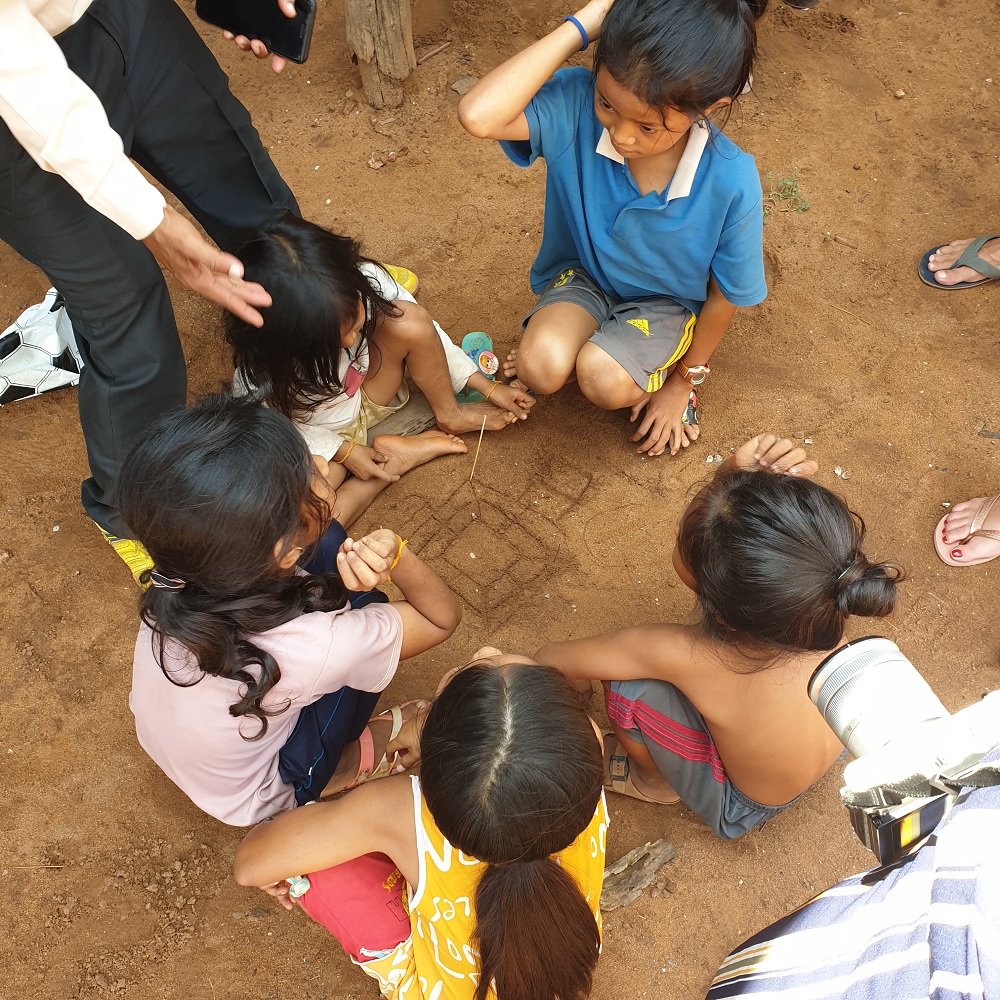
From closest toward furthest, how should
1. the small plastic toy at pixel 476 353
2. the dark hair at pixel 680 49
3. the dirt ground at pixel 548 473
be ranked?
1. the dark hair at pixel 680 49
2. the dirt ground at pixel 548 473
3. the small plastic toy at pixel 476 353

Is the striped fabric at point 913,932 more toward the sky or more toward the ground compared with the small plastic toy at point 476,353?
more toward the sky

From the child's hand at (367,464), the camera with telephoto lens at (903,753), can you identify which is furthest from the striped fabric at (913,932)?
the child's hand at (367,464)

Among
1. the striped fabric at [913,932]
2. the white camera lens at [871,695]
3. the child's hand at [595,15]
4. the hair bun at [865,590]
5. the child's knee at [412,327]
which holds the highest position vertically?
the child's hand at [595,15]

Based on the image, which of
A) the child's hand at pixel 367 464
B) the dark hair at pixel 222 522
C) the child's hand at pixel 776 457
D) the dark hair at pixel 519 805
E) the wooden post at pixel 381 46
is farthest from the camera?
the wooden post at pixel 381 46

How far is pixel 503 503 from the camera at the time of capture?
2.37 metres

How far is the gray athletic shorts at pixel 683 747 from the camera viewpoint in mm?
1716

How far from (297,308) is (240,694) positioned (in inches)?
35.3

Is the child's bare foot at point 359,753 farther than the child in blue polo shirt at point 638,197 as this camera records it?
Yes

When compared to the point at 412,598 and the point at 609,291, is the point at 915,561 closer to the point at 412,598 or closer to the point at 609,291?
the point at 609,291

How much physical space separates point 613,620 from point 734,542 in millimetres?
780

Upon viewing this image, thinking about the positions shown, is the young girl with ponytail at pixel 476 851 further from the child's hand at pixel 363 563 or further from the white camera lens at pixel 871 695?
the white camera lens at pixel 871 695

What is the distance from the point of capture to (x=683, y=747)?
172cm

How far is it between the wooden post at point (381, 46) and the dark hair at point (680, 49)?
146 cm

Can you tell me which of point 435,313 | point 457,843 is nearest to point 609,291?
point 435,313
